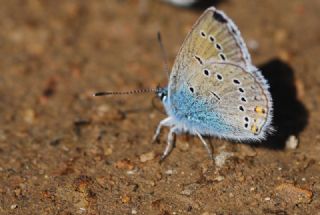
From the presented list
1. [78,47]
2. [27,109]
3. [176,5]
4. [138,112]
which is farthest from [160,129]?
[176,5]

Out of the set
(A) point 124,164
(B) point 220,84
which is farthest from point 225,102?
(A) point 124,164

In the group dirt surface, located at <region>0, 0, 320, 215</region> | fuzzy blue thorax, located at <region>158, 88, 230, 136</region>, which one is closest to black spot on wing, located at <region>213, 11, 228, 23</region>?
fuzzy blue thorax, located at <region>158, 88, 230, 136</region>

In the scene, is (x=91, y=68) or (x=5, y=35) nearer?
(x=91, y=68)

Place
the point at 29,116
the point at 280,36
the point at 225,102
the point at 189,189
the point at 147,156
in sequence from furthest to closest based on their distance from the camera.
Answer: the point at 280,36 < the point at 29,116 < the point at 147,156 < the point at 225,102 < the point at 189,189

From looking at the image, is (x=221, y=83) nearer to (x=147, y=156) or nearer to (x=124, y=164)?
(x=147, y=156)

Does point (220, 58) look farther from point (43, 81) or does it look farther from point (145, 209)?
point (43, 81)

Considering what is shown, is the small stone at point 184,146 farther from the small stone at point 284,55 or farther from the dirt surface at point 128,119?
the small stone at point 284,55
